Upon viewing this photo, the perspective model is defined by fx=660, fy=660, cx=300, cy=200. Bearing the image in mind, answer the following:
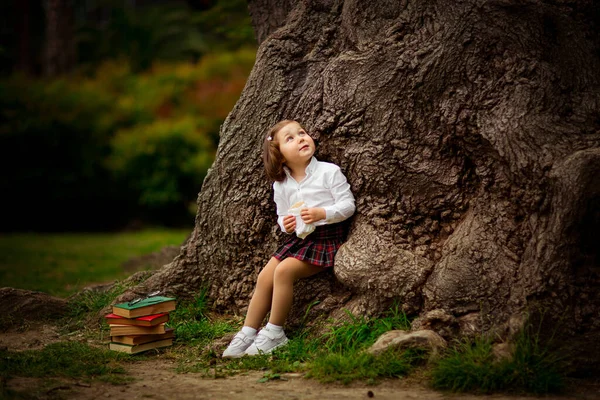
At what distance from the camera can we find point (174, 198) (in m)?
13.7

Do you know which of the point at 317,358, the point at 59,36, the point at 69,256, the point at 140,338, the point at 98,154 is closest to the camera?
A: the point at 317,358

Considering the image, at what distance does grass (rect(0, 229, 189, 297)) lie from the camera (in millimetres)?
8344

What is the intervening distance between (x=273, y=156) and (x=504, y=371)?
2.34 meters

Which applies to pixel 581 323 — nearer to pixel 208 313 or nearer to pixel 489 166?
pixel 489 166

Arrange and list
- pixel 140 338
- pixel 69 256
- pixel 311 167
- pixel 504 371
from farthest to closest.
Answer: pixel 69 256 < pixel 311 167 < pixel 140 338 < pixel 504 371

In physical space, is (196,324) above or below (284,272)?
below

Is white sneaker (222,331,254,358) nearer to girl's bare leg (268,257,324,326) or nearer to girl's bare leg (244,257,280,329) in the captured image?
girl's bare leg (244,257,280,329)

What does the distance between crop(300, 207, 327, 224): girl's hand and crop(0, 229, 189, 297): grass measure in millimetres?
3767

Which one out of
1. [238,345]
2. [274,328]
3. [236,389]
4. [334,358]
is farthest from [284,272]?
[236,389]

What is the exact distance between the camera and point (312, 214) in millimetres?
Result: 4914

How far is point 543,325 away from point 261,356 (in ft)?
6.31

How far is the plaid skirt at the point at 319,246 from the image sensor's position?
5078mm

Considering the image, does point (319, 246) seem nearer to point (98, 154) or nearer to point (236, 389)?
point (236, 389)

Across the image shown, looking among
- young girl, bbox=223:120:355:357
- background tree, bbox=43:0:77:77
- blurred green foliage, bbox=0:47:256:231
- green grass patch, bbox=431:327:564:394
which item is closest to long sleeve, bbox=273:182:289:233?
young girl, bbox=223:120:355:357
